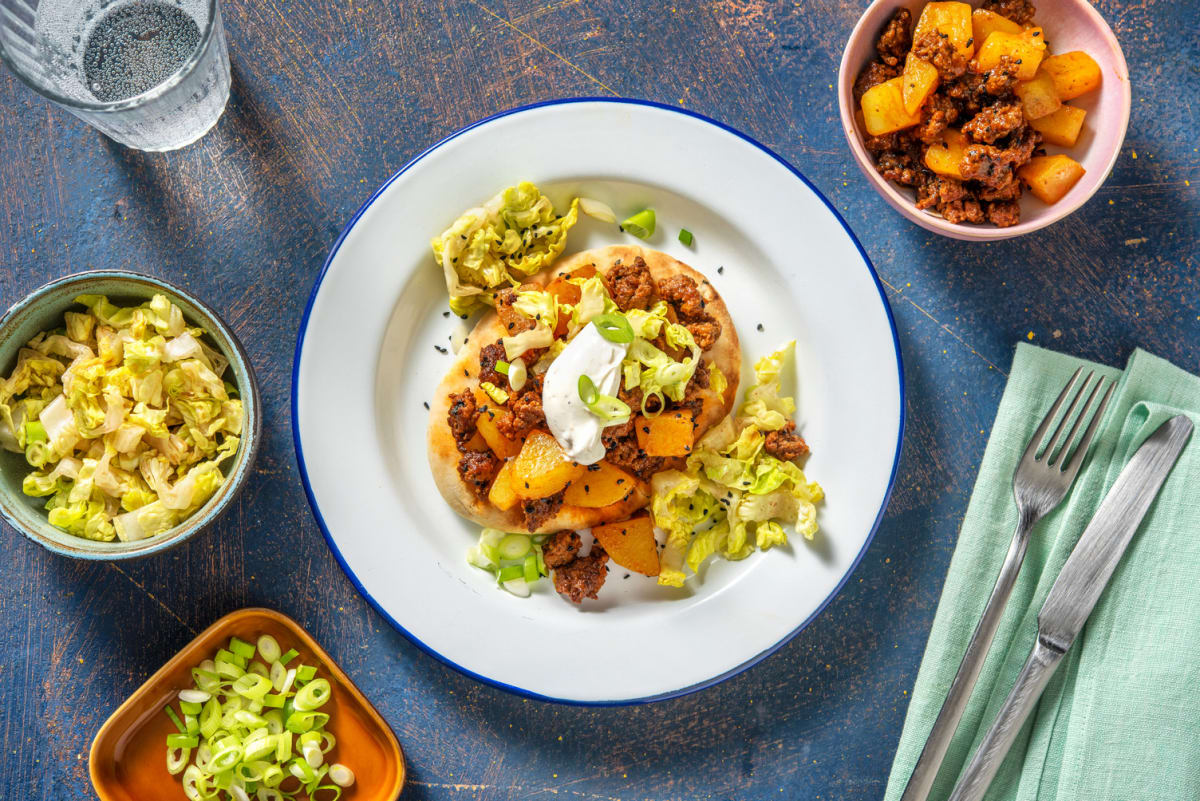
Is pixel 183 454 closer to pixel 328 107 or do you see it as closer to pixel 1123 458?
pixel 328 107

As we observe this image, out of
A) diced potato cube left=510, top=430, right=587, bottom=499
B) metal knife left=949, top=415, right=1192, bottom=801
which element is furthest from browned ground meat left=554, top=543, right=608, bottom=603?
metal knife left=949, top=415, right=1192, bottom=801

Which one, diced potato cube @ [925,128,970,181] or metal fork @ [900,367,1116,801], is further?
metal fork @ [900,367,1116,801]

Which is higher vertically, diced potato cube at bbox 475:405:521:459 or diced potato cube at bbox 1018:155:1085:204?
diced potato cube at bbox 1018:155:1085:204

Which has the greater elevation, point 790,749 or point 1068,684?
point 1068,684

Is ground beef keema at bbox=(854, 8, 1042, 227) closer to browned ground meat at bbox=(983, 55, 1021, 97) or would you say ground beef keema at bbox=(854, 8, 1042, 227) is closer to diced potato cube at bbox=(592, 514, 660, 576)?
browned ground meat at bbox=(983, 55, 1021, 97)

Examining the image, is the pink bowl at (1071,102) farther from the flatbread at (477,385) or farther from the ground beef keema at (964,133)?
the flatbread at (477,385)

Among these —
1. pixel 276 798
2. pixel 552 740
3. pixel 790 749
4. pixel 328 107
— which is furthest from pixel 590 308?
pixel 276 798

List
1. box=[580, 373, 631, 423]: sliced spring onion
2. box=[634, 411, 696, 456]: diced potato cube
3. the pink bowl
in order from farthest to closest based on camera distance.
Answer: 1. box=[634, 411, 696, 456]: diced potato cube
2. the pink bowl
3. box=[580, 373, 631, 423]: sliced spring onion
